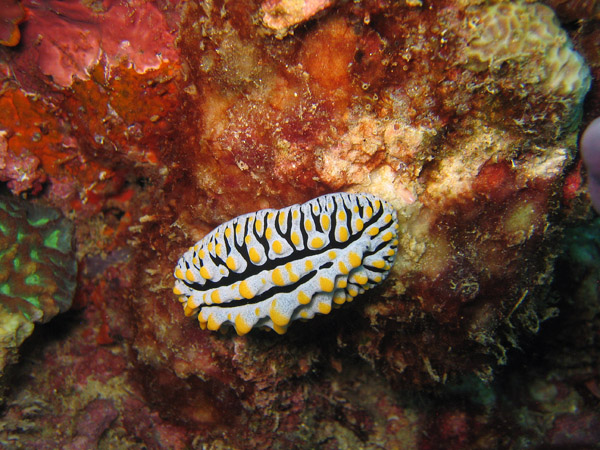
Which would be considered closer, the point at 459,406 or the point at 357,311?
the point at 357,311

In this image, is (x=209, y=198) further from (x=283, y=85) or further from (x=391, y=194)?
(x=391, y=194)

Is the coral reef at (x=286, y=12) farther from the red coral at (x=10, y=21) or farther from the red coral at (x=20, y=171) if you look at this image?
the red coral at (x=20, y=171)

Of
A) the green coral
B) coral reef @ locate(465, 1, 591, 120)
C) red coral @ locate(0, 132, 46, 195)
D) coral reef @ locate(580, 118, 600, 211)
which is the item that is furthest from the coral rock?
the green coral

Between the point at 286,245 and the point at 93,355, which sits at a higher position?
the point at 93,355

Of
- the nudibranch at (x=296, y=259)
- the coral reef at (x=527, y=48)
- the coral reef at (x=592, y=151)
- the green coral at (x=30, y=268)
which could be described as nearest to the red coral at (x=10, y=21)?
the green coral at (x=30, y=268)

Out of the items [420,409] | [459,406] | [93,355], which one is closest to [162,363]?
[93,355]

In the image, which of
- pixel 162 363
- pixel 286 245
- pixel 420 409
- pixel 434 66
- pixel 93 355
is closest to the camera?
pixel 434 66
